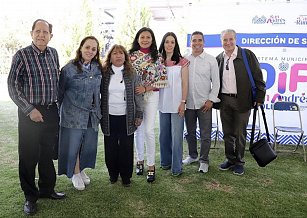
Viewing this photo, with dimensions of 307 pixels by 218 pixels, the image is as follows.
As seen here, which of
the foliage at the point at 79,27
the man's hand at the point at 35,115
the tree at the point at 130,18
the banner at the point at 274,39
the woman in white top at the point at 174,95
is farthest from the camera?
the foliage at the point at 79,27

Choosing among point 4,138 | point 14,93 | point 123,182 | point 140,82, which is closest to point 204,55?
point 140,82

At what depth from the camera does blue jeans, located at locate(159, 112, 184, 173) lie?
352 centimetres

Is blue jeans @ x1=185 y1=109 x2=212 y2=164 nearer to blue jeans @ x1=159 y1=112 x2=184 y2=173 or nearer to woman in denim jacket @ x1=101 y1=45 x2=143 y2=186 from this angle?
blue jeans @ x1=159 y1=112 x2=184 y2=173

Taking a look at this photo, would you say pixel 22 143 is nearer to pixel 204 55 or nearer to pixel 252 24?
pixel 204 55

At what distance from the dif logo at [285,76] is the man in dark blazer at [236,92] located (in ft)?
5.27

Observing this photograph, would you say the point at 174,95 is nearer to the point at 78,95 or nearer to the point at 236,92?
the point at 236,92

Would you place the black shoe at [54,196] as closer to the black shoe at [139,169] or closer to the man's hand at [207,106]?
the black shoe at [139,169]

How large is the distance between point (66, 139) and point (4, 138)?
A: 2.87m

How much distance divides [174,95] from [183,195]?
110cm

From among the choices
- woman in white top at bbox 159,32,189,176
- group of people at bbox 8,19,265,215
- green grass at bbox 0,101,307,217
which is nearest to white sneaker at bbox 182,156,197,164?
green grass at bbox 0,101,307,217

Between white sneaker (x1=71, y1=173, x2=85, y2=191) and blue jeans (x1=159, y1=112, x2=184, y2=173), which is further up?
blue jeans (x1=159, y1=112, x2=184, y2=173)

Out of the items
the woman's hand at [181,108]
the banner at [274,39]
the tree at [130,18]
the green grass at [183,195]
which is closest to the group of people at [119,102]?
the woman's hand at [181,108]

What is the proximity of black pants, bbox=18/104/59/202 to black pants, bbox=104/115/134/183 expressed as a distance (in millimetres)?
573

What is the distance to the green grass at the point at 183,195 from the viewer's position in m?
2.75
